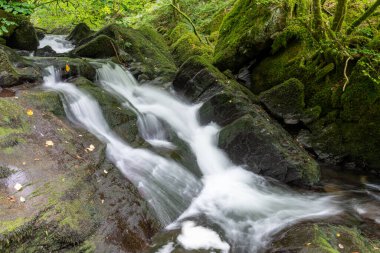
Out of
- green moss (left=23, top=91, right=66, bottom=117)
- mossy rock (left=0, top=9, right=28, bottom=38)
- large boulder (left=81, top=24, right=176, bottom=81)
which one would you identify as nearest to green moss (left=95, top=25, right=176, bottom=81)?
large boulder (left=81, top=24, right=176, bottom=81)

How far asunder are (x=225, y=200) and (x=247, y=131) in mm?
1613

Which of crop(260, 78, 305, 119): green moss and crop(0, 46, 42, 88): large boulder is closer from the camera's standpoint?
crop(0, 46, 42, 88): large boulder

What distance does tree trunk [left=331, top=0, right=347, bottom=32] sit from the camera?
653cm

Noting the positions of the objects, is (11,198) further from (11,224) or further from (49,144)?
(49,144)

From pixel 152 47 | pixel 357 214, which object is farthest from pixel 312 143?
pixel 152 47

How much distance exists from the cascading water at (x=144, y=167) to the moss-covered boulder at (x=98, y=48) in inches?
128

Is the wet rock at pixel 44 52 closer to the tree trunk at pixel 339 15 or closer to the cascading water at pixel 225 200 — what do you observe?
the cascading water at pixel 225 200

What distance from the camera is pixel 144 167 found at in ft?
16.8

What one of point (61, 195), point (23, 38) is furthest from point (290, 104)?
point (23, 38)

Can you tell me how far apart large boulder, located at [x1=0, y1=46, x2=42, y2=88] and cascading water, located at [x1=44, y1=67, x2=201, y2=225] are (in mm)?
529

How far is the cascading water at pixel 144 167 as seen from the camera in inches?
182

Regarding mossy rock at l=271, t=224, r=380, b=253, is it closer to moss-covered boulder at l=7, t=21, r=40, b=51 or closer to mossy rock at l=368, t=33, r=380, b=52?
mossy rock at l=368, t=33, r=380, b=52

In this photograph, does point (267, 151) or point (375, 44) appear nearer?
point (267, 151)

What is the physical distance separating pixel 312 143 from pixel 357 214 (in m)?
2.11
